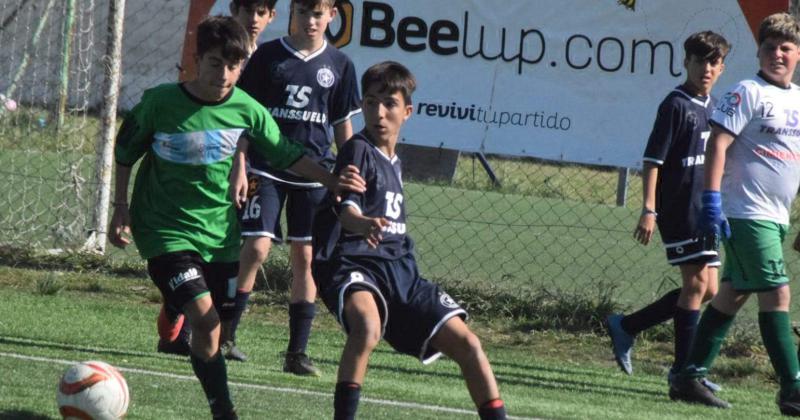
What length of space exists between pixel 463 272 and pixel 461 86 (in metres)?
1.65

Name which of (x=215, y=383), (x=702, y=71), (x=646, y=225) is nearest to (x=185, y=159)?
(x=215, y=383)

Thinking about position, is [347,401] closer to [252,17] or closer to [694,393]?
[694,393]

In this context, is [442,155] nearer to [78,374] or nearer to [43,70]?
[43,70]

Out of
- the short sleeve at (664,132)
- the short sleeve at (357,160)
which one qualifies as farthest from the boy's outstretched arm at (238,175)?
the short sleeve at (664,132)

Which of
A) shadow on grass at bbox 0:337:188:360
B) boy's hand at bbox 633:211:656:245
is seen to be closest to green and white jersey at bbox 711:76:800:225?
boy's hand at bbox 633:211:656:245

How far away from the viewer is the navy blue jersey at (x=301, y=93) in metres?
6.67

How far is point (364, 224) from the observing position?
4523 millimetres

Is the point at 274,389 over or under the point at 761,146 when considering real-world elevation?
under

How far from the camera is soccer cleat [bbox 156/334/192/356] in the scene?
6.74 metres

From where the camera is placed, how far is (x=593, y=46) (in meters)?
8.90

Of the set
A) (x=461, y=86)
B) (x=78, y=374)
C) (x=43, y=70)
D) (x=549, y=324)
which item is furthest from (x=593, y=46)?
(x=43, y=70)

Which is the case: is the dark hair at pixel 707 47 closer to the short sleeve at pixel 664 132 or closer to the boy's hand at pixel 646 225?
the short sleeve at pixel 664 132

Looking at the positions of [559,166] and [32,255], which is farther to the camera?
[559,166]

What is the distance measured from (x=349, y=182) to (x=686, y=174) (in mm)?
2721
